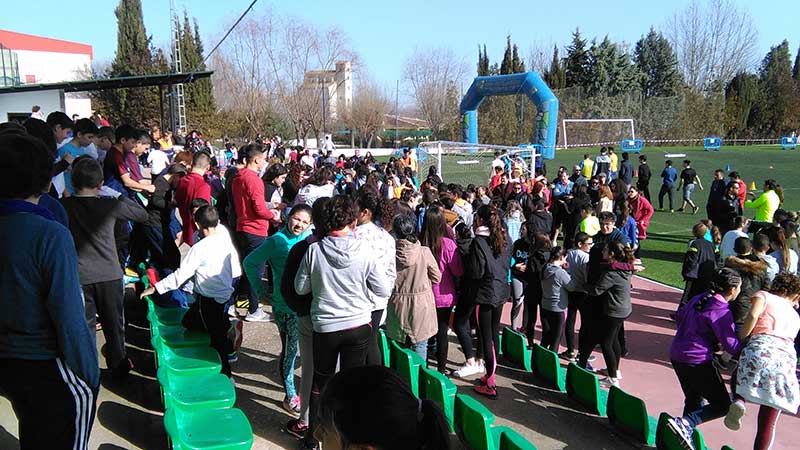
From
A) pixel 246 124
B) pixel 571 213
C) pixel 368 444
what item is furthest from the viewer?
pixel 246 124

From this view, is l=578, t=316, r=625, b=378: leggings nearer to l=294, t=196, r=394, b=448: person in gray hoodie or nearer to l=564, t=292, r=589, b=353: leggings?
l=564, t=292, r=589, b=353: leggings

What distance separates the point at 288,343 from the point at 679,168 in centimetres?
3080

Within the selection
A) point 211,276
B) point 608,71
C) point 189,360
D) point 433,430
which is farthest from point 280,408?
point 608,71

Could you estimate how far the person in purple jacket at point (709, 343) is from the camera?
14.3 ft

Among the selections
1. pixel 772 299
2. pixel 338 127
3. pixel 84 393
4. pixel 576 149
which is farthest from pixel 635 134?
pixel 84 393

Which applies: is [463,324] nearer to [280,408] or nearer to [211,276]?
[280,408]

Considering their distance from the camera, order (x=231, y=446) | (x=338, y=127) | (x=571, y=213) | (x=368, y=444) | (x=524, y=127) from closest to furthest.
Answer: (x=368, y=444), (x=231, y=446), (x=571, y=213), (x=524, y=127), (x=338, y=127)

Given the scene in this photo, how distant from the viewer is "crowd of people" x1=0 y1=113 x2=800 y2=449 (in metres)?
2.36

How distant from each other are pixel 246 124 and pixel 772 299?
4159 cm

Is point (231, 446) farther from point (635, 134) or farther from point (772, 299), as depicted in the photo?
point (635, 134)

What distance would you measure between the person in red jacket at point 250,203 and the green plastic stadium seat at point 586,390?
3374 mm

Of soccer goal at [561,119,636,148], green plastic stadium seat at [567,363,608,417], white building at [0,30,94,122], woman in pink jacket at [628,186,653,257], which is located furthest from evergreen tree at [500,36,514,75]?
green plastic stadium seat at [567,363,608,417]

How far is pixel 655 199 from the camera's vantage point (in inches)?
788

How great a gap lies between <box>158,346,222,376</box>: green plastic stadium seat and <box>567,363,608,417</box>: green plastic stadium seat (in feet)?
10.1
